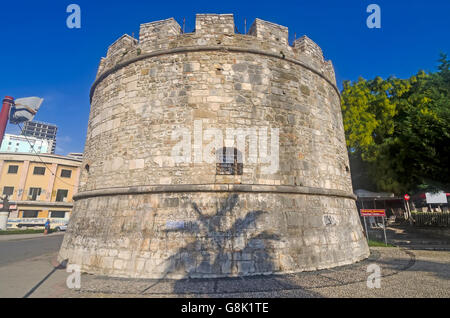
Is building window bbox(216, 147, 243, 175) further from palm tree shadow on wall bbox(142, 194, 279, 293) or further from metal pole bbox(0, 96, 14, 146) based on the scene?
metal pole bbox(0, 96, 14, 146)

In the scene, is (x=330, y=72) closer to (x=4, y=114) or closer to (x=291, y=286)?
(x=291, y=286)

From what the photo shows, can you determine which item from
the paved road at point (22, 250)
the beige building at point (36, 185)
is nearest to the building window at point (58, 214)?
the beige building at point (36, 185)

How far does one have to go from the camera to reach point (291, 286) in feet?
13.8

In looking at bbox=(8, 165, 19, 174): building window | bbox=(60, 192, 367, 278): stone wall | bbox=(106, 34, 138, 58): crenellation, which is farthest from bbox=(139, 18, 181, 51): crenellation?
bbox=(8, 165, 19, 174): building window

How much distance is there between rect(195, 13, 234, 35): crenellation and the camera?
678 cm

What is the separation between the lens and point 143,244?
5.23 m

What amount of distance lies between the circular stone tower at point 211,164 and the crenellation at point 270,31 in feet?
0.13

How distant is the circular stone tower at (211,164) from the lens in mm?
5215

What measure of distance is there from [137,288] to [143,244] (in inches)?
44.6

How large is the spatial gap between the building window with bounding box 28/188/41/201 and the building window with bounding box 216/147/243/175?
3200 cm
